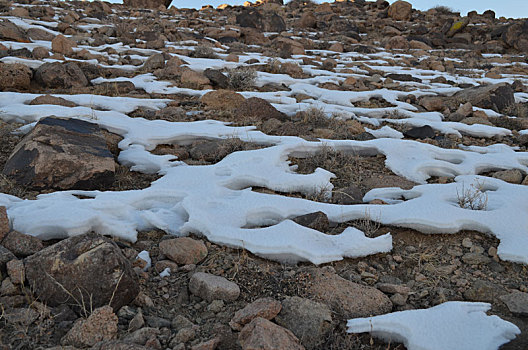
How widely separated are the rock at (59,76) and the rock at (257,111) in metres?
2.90

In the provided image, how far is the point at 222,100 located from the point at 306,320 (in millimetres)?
4605

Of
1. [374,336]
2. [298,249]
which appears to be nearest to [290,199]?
[298,249]

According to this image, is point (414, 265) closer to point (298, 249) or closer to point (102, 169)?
point (298, 249)

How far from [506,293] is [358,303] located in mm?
908

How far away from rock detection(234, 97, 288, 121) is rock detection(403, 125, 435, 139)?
5.74 ft

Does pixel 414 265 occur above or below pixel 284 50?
below

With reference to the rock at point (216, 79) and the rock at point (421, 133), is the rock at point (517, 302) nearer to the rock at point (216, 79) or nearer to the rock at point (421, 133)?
the rock at point (421, 133)

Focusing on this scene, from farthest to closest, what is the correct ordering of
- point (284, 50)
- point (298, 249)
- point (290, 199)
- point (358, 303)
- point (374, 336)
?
1. point (284, 50)
2. point (290, 199)
3. point (298, 249)
4. point (358, 303)
5. point (374, 336)

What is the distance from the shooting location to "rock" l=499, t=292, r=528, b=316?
214 cm

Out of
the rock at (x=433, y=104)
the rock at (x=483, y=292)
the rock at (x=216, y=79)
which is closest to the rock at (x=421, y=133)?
the rock at (x=433, y=104)

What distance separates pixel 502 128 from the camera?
5852mm

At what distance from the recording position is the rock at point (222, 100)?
6082 millimetres

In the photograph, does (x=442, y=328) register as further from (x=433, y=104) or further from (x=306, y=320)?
(x=433, y=104)

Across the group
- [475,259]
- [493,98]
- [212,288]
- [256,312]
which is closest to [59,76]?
[212,288]
